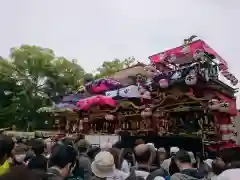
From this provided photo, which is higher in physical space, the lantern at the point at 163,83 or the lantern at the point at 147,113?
the lantern at the point at 163,83

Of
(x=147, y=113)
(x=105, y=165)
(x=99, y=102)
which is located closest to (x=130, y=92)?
(x=99, y=102)

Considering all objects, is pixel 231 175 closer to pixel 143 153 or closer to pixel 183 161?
pixel 183 161

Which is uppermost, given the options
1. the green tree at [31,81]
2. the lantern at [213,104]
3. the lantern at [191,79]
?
the green tree at [31,81]

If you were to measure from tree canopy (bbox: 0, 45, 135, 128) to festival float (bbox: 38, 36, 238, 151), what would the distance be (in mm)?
11430

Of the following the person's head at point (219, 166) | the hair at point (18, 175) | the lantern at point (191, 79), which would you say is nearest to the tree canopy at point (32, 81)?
the lantern at point (191, 79)

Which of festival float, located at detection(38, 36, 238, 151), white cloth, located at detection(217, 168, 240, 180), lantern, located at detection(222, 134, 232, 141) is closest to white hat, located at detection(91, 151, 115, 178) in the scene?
white cloth, located at detection(217, 168, 240, 180)

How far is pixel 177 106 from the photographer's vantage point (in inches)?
420

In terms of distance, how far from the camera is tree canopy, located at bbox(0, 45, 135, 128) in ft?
85.9

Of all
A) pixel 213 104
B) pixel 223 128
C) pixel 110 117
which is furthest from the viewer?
pixel 110 117

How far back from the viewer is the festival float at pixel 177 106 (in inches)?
377

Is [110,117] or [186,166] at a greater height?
→ [110,117]

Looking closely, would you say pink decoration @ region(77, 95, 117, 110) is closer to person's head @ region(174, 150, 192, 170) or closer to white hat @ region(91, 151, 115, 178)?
person's head @ region(174, 150, 192, 170)

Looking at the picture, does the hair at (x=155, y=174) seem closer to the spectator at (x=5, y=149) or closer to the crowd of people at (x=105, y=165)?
the crowd of people at (x=105, y=165)

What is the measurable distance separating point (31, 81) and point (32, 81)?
12 centimetres
